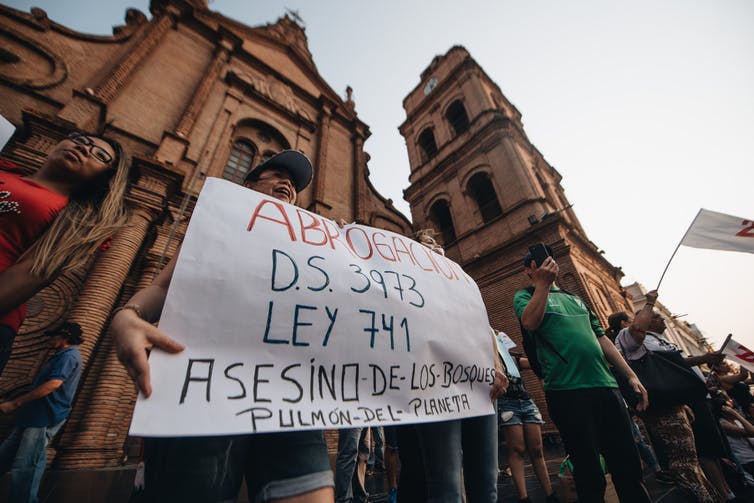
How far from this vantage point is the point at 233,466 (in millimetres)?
849

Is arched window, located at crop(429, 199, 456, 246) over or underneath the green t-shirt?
over

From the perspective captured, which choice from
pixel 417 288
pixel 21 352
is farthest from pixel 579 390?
pixel 21 352

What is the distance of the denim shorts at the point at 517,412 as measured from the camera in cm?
316

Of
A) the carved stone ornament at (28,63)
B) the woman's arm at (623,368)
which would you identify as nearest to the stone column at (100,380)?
the carved stone ornament at (28,63)

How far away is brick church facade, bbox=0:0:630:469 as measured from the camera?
447 centimetres

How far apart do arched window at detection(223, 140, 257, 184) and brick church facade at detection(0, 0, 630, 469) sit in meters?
0.05

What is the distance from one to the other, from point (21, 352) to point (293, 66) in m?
12.7

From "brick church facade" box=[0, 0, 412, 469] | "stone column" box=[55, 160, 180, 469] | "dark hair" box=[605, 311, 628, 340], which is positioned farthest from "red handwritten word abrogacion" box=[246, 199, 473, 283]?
"stone column" box=[55, 160, 180, 469]

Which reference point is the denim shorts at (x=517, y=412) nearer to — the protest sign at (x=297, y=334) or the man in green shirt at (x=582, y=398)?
the man in green shirt at (x=582, y=398)

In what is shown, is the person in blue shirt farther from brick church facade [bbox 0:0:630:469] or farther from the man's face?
the man's face

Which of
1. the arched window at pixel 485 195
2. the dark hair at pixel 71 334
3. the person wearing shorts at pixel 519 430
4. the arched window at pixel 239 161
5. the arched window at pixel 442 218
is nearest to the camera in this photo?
the person wearing shorts at pixel 519 430

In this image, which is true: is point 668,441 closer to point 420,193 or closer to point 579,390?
point 579,390

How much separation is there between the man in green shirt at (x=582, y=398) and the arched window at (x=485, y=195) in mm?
10519

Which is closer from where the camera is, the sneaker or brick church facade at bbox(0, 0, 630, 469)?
the sneaker
